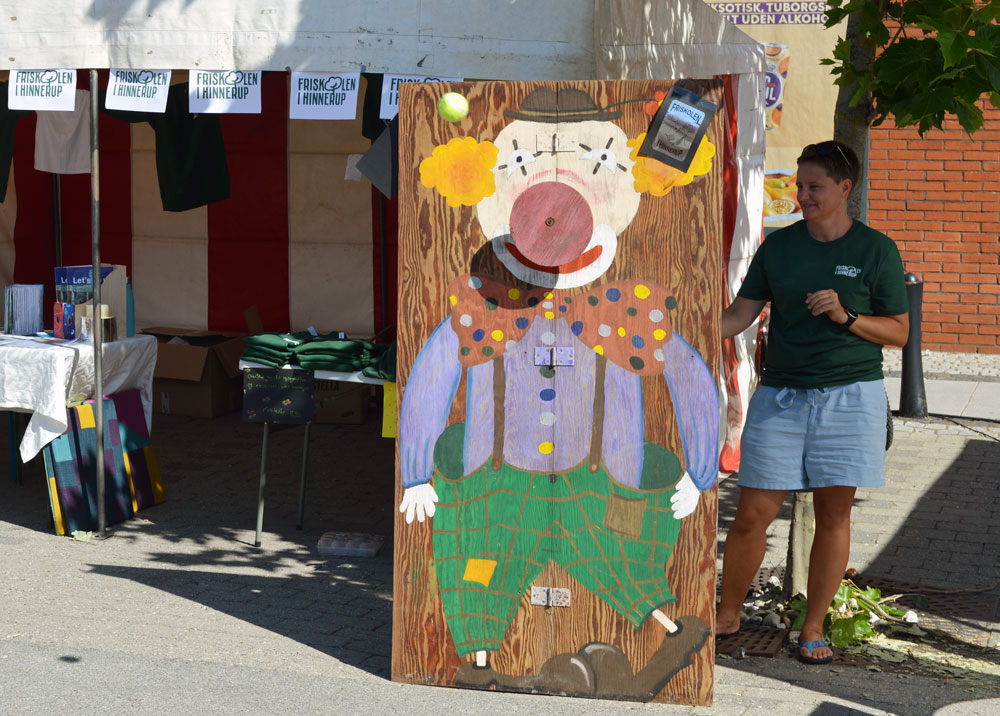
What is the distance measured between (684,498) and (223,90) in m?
3.11

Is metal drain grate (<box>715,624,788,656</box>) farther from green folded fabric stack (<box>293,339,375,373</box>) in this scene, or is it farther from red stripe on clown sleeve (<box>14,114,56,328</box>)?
red stripe on clown sleeve (<box>14,114,56,328</box>)

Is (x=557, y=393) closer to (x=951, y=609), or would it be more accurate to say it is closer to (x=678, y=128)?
(x=678, y=128)

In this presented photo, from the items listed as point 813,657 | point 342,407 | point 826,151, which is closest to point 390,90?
point 826,151

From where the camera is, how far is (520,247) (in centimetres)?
409

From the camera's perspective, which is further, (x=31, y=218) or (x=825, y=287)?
(x=31, y=218)

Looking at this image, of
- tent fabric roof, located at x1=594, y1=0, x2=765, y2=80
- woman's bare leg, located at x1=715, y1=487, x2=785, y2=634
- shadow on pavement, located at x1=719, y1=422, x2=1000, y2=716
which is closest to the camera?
shadow on pavement, located at x1=719, y1=422, x2=1000, y2=716

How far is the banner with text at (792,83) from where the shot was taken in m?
11.1

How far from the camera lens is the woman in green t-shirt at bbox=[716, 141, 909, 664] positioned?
14.1ft

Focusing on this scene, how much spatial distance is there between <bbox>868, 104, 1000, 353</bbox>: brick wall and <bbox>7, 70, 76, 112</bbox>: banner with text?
867cm

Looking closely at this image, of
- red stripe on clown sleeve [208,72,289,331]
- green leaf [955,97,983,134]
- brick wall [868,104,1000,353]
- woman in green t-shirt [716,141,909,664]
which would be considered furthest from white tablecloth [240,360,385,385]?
brick wall [868,104,1000,353]

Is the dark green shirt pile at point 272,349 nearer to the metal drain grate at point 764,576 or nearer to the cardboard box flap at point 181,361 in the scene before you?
the metal drain grate at point 764,576

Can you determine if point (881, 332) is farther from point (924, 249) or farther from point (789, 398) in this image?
point (924, 249)

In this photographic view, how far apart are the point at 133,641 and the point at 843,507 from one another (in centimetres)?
289

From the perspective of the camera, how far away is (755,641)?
15.8 feet
